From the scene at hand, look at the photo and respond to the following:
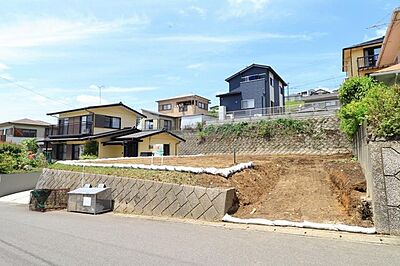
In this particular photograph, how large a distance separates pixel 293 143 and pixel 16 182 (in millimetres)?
18818

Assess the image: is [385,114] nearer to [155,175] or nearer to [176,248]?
[176,248]

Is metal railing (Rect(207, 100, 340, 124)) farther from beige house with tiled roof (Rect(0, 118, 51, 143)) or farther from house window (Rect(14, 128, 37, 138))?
house window (Rect(14, 128, 37, 138))

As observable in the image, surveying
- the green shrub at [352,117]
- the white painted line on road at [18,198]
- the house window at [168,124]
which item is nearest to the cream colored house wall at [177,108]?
the house window at [168,124]

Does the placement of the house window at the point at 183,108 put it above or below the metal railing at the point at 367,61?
below

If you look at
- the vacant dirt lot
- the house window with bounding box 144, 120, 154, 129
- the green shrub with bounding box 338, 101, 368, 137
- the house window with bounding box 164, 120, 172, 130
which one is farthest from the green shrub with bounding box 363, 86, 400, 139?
the house window with bounding box 164, 120, 172, 130

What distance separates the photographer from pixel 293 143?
2091 centimetres

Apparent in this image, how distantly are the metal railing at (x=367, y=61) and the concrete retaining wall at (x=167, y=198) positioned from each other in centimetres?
2074

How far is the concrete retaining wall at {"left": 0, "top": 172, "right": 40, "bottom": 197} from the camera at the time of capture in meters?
17.3

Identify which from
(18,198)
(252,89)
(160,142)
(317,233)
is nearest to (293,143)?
(160,142)

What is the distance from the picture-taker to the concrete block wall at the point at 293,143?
1939 cm

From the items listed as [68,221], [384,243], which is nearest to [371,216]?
[384,243]

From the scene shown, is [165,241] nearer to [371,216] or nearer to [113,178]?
[371,216]

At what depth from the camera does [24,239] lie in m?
6.32

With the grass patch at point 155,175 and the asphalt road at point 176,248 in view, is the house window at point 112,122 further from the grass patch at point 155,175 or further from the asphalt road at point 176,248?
the asphalt road at point 176,248
